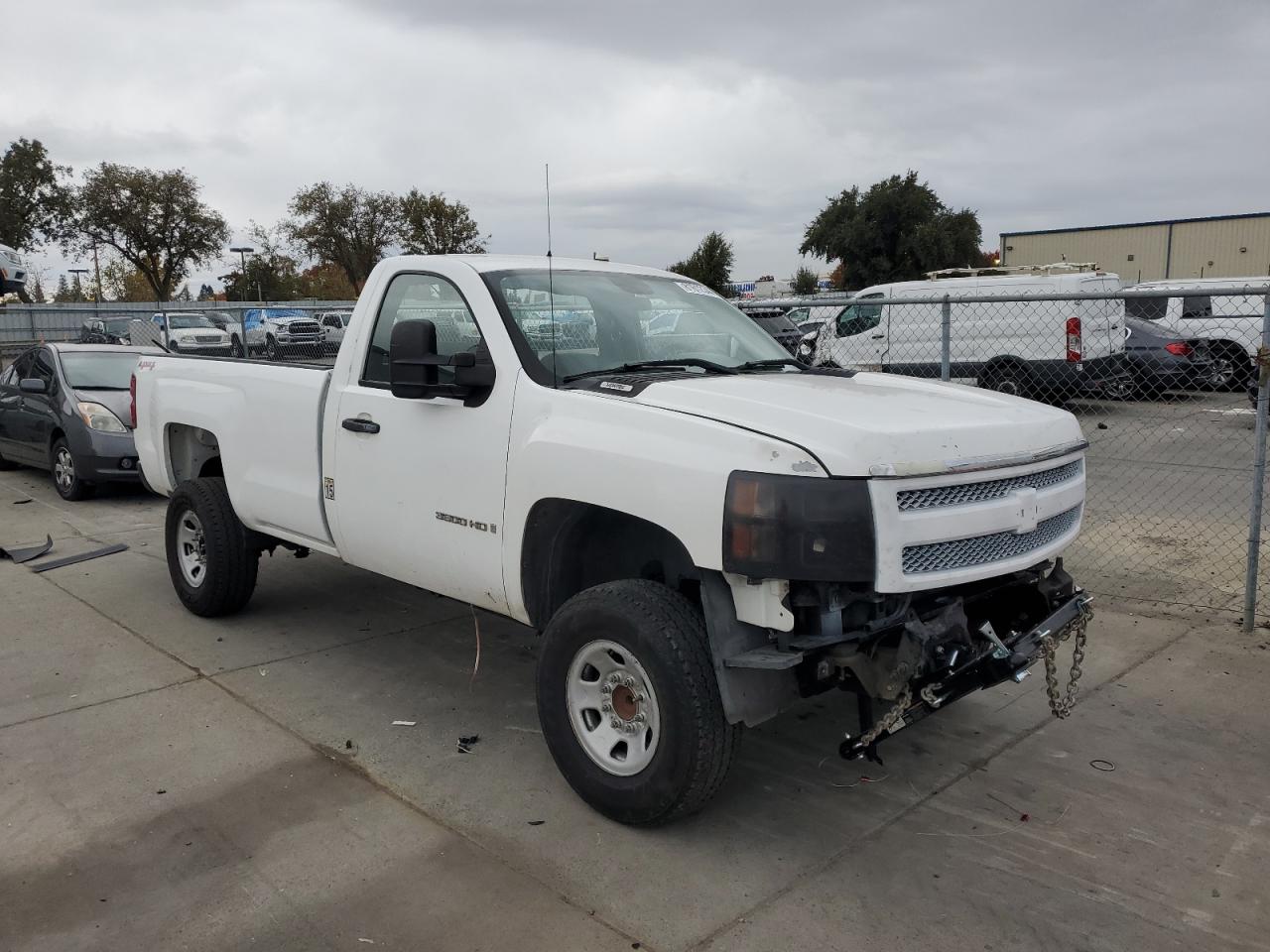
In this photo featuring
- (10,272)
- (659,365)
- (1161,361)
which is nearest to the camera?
(659,365)

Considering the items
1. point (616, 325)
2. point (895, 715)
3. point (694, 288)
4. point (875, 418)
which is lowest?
point (895, 715)

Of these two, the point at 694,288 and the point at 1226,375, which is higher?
the point at 694,288

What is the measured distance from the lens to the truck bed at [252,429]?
5141 millimetres

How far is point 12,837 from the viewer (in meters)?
3.69

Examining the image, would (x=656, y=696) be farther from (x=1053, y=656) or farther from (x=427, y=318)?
(x=427, y=318)

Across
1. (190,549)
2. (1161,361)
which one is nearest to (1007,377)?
(1161,361)

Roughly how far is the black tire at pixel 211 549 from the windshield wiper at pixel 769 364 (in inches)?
124

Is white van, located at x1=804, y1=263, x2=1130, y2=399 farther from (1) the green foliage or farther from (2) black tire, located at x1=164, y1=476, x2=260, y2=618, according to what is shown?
(1) the green foliage

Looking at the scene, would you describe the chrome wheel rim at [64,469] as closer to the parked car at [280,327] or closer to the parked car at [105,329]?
the parked car at [280,327]

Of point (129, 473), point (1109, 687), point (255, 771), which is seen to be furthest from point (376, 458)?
point (129, 473)

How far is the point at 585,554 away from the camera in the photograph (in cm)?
415

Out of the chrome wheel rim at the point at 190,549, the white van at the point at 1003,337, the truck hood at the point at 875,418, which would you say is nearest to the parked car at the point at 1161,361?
the white van at the point at 1003,337

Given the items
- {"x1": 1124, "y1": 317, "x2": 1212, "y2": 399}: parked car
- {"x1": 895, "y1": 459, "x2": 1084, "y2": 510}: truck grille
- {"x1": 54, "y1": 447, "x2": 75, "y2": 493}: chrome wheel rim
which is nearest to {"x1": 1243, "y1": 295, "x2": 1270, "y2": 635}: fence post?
{"x1": 895, "y1": 459, "x2": 1084, "y2": 510}: truck grille

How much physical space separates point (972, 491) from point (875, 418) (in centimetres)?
41
